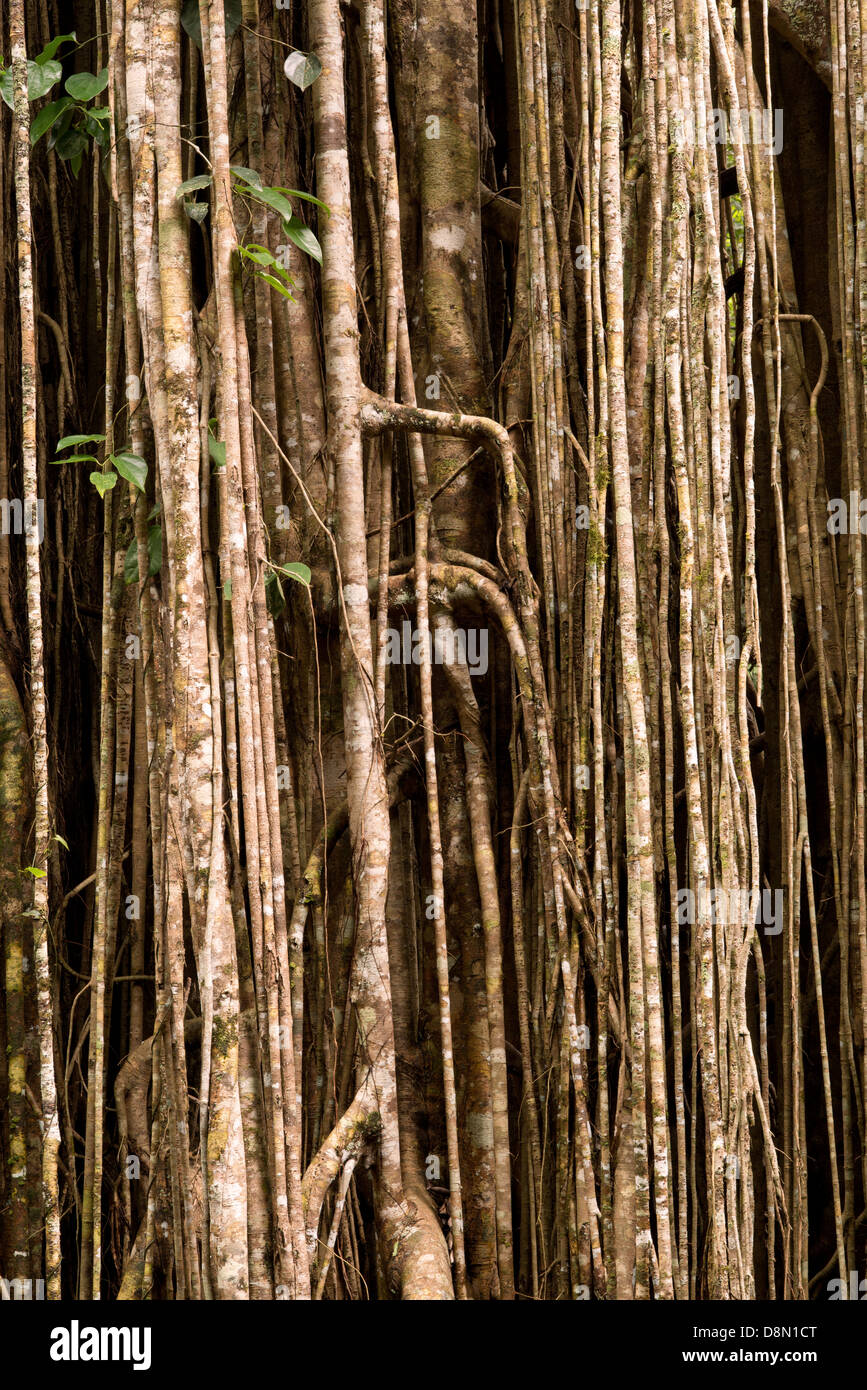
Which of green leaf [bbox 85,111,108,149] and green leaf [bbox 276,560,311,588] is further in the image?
green leaf [bbox 85,111,108,149]

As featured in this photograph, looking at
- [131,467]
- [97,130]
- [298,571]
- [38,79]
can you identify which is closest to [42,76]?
[38,79]

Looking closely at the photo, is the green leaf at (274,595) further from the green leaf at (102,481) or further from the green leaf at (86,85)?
the green leaf at (86,85)

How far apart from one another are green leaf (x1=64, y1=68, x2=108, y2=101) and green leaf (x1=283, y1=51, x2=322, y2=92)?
0.31 metres

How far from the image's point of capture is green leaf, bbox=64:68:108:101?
215cm

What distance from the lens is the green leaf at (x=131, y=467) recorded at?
6.23ft

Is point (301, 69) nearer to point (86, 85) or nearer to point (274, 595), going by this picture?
point (86, 85)

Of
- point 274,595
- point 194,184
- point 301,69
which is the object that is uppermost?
point 301,69

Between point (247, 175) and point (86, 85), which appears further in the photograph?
point (86, 85)

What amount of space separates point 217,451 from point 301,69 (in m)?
0.73

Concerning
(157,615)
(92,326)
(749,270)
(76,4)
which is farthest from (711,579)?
(76,4)

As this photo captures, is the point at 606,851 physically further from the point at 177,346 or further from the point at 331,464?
the point at 177,346

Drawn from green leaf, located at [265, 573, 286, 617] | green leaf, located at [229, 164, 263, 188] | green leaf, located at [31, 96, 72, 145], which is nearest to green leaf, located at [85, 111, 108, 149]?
green leaf, located at [31, 96, 72, 145]

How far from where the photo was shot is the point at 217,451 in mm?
1864

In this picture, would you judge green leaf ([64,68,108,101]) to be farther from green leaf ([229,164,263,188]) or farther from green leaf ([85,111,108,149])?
green leaf ([229,164,263,188])
